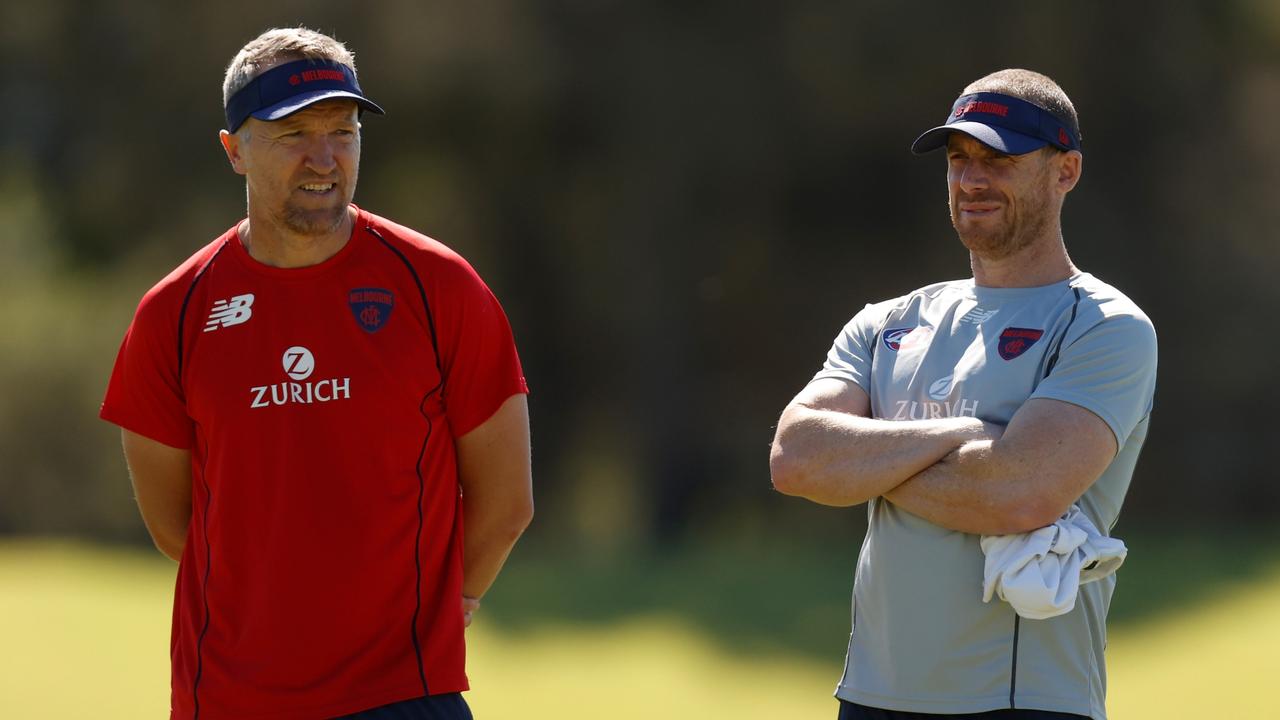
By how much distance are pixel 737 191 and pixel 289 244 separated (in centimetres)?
756

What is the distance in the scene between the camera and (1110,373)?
2.85m

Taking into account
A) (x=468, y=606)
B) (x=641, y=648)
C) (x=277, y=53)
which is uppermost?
(x=277, y=53)

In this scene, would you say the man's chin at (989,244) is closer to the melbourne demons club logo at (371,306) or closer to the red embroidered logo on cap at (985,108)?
the red embroidered logo on cap at (985,108)

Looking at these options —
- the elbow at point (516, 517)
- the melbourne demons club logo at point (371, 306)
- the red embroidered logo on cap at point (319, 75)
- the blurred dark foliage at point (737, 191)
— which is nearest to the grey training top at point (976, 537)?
the elbow at point (516, 517)

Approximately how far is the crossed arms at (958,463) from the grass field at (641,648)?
407 centimetres

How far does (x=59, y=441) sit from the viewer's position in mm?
11945

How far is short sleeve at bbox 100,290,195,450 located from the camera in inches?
117

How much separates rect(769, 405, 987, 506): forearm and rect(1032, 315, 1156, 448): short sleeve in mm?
191

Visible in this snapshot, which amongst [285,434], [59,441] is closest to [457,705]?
[285,434]

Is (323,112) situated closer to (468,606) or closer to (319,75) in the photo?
(319,75)

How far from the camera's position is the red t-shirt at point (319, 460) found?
9.29 ft

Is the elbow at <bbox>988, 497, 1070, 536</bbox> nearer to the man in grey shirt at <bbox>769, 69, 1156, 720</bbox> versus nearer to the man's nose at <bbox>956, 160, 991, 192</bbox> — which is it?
the man in grey shirt at <bbox>769, 69, 1156, 720</bbox>

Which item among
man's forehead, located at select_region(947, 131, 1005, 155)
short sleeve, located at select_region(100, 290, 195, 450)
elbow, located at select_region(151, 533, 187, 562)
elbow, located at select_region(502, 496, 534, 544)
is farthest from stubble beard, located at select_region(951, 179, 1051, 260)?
elbow, located at select_region(151, 533, 187, 562)

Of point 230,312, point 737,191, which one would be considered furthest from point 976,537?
point 737,191
